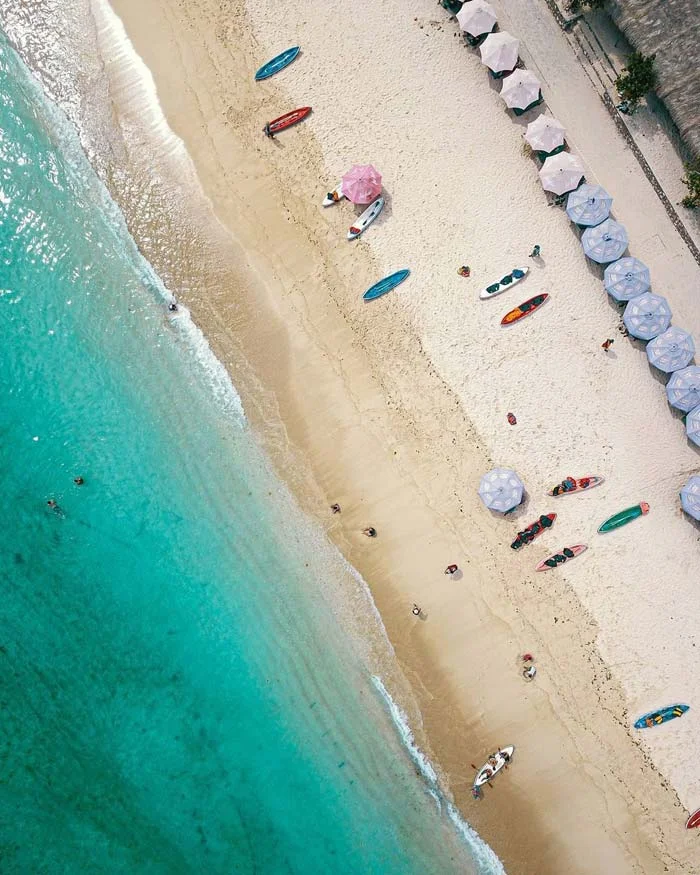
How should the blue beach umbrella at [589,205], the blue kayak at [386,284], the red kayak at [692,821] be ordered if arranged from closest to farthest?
the red kayak at [692,821] < the blue beach umbrella at [589,205] < the blue kayak at [386,284]

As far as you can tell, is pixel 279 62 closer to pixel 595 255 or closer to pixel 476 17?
pixel 476 17

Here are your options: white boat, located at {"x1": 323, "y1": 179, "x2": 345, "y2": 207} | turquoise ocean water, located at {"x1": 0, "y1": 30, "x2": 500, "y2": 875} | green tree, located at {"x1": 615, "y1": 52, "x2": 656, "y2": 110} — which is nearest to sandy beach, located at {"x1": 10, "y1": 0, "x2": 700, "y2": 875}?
white boat, located at {"x1": 323, "y1": 179, "x2": 345, "y2": 207}

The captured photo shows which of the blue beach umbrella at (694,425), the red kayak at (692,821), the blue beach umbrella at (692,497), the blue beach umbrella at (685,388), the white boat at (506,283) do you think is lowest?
the red kayak at (692,821)

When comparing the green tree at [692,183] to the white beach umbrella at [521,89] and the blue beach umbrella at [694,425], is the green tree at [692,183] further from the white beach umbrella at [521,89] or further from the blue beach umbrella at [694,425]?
the blue beach umbrella at [694,425]

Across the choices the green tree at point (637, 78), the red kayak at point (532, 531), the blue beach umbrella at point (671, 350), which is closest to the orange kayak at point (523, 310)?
the blue beach umbrella at point (671, 350)

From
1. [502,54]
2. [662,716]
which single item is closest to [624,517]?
[662,716]

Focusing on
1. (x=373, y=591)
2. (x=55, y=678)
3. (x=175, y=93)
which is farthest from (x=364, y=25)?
(x=55, y=678)
